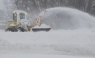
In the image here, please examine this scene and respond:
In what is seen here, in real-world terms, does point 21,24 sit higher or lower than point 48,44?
higher

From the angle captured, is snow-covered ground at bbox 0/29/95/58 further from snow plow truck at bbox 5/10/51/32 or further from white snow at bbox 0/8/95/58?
snow plow truck at bbox 5/10/51/32

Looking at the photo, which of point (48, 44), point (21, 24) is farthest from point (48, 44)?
point (21, 24)

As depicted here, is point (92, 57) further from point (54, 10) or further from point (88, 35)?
point (54, 10)

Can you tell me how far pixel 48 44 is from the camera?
15344mm

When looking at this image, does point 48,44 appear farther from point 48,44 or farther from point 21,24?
point 21,24

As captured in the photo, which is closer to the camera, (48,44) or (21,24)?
(48,44)

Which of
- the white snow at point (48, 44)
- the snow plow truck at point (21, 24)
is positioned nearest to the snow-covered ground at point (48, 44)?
the white snow at point (48, 44)

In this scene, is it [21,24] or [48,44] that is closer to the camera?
[48,44]

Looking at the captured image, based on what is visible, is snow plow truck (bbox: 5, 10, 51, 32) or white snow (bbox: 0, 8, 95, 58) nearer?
white snow (bbox: 0, 8, 95, 58)

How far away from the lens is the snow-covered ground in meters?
14.0

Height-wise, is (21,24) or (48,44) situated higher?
Result: (21,24)

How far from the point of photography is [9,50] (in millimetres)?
14578

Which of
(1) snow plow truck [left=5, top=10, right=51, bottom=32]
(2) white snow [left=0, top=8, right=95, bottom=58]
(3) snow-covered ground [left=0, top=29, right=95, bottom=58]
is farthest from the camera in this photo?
(1) snow plow truck [left=5, top=10, right=51, bottom=32]

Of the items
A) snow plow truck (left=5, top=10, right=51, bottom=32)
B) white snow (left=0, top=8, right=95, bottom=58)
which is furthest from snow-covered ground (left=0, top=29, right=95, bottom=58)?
snow plow truck (left=5, top=10, right=51, bottom=32)
